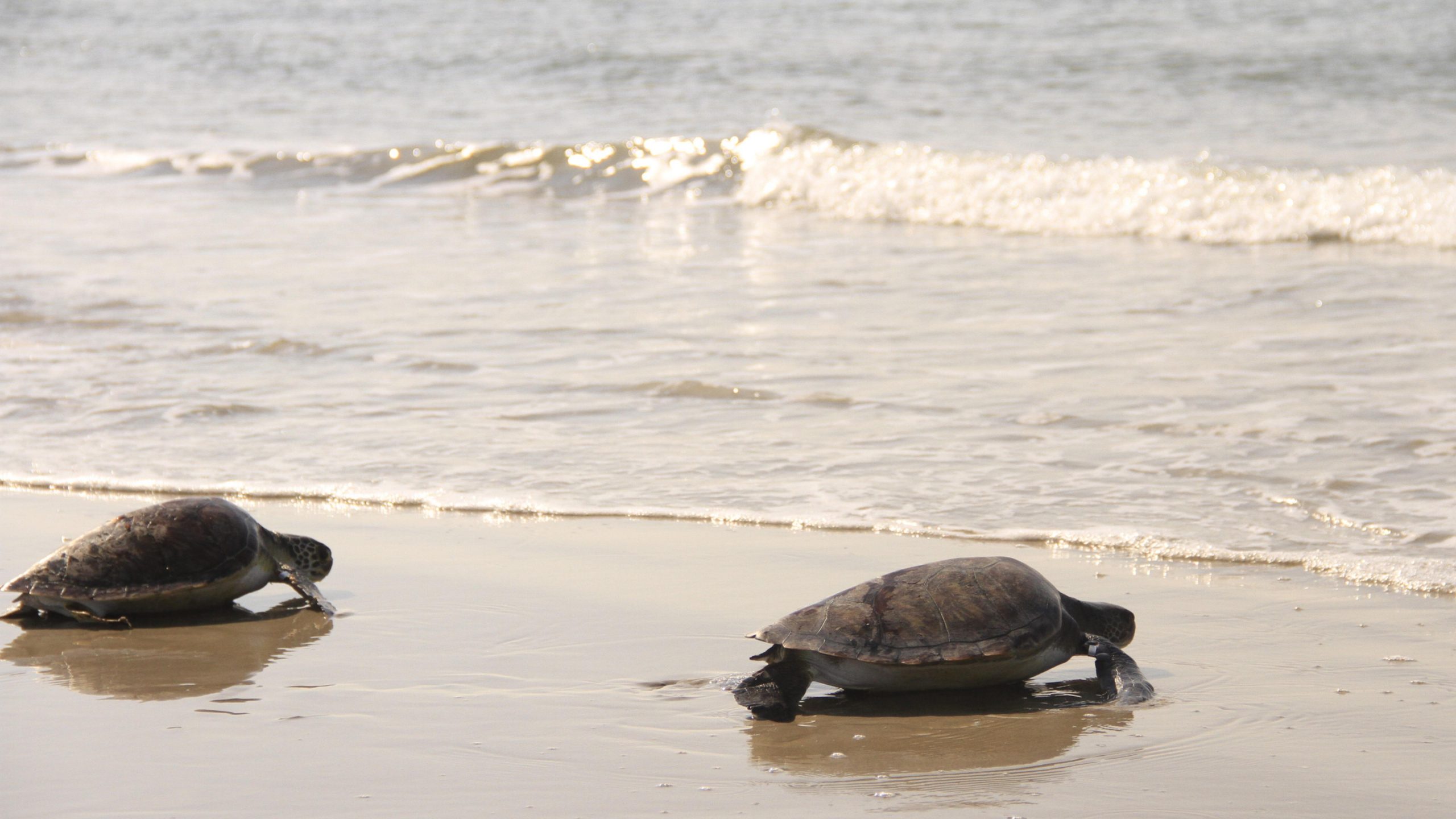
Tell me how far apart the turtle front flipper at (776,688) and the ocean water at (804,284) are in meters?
1.66

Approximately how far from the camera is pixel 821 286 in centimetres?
1007

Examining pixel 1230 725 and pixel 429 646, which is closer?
pixel 1230 725

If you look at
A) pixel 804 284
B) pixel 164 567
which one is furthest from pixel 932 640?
pixel 804 284

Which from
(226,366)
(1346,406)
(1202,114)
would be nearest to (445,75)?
(1202,114)

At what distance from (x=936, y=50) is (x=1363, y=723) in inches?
746

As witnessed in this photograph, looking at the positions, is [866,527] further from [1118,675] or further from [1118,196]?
[1118,196]

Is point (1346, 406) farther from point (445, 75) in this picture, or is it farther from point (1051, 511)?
point (445, 75)

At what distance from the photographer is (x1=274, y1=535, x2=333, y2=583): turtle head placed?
15.0ft

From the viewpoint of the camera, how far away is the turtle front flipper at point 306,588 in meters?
4.42

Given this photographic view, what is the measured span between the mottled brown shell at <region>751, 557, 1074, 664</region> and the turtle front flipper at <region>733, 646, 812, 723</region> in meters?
0.05

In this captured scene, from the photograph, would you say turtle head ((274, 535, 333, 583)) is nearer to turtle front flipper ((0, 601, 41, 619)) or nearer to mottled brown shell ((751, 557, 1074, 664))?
turtle front flipper ((0, 601, 41, 619))

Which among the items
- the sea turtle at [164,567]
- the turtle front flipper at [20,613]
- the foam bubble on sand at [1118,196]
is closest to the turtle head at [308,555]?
the sea turtle at [164,567]

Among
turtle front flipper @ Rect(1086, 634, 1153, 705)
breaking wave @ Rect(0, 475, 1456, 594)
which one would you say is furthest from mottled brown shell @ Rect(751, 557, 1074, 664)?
breaking wave @ Rect(0, 475, 1456, 594)

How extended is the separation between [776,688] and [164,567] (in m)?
1.92
